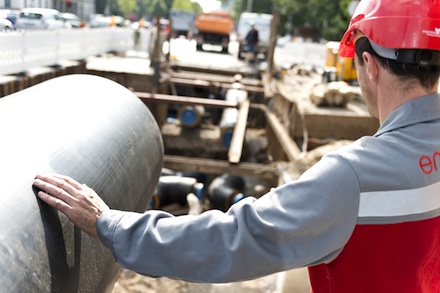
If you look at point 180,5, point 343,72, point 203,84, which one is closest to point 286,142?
point 203,84

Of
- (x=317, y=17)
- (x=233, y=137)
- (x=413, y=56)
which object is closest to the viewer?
(x=413, y=56)

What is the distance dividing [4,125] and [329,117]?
25.5 feet

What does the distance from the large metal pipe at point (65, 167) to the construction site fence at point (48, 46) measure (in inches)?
229

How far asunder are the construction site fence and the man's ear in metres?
7.51

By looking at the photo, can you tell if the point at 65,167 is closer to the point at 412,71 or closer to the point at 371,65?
the point at 371,65

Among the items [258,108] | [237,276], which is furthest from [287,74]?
[237,276]

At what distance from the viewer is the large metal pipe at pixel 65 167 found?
176cm

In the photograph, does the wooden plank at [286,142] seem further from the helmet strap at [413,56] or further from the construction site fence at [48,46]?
the helmet strap at [413,56]

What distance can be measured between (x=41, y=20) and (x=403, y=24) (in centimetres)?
935

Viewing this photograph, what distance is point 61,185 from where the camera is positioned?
1880 mm

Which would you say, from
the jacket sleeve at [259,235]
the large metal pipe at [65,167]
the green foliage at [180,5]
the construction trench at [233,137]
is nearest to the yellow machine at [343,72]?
the construction trench at [233,137]

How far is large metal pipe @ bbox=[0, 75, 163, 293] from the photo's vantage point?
1.76 m

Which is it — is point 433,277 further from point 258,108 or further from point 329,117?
point 258,108

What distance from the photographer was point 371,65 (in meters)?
1.74
